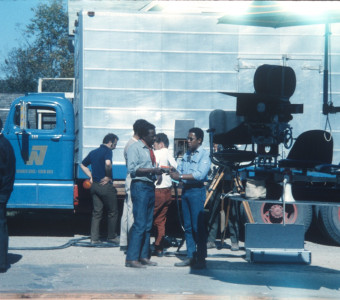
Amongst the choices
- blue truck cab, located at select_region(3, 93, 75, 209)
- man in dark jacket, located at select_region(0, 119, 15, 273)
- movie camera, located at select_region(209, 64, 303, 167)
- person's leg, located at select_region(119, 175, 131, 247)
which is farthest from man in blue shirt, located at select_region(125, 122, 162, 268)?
blue truck cab, located at select_region(3, 93, 75, 209)

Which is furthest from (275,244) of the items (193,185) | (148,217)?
(148,217)

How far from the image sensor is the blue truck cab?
10.9 metres

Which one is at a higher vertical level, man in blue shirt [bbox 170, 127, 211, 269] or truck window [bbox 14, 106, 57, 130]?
truck window [bbox 14, 106, 57, 130]

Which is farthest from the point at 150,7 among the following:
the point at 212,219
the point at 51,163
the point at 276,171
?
the point at 276,171

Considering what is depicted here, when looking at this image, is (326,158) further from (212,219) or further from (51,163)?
(51,163)

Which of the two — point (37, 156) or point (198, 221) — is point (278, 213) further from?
point (37, 156)

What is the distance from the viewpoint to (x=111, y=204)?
10.6m

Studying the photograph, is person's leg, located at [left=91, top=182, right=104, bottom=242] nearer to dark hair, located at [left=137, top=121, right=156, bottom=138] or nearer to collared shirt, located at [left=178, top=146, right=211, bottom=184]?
dark hair, located at [left=137, top=121, right=156, bottom=138]

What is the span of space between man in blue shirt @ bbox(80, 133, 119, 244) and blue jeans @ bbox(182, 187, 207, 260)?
2.05 m

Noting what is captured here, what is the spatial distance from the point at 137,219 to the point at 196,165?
1.04 metres

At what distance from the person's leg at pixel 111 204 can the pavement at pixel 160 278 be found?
58 centimetres

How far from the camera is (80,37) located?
11.4m

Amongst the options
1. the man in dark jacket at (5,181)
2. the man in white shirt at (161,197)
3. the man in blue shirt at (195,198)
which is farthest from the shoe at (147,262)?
the man in dark jacket at (5,181)

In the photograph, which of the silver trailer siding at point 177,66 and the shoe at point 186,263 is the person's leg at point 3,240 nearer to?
the shoe at point 186,263
